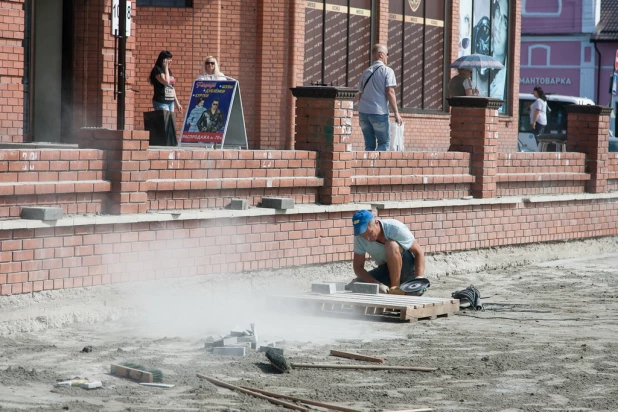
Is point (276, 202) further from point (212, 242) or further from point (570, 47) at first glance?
point (570, 47)

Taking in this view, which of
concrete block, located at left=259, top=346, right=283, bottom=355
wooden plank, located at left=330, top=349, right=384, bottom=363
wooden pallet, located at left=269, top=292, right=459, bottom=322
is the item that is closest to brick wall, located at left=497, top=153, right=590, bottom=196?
wooden pallet, located at left=269, top=292, right=459, bottom=322

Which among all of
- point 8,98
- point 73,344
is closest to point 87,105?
point 8,98

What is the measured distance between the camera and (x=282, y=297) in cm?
941

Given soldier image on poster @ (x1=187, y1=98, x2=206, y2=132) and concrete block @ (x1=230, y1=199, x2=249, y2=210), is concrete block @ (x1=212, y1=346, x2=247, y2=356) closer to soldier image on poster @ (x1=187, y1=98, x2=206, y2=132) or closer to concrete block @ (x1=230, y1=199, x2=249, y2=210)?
concrete block @ (x1=230, y1=199, x2=249, y2=210)

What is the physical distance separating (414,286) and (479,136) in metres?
3.42

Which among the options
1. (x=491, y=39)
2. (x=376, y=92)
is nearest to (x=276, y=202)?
(x=376, y=92)

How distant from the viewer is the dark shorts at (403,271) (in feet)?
Answer: 33.1

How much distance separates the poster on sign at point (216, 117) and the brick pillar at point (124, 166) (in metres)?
2.47

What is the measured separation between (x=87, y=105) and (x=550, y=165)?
5949 millimetres

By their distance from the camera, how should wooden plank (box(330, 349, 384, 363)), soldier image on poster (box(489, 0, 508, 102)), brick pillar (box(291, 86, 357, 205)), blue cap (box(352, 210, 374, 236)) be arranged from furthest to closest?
soldier image on poster (box(489, 0, 508, 102)), brick pillar (box(291, 86, 357, 205)), blue cap (box(352, 210, 374, 236)), wooden plank (box(330, 349, 384, 363))

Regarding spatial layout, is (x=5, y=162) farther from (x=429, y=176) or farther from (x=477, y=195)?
(x=477, y=195)

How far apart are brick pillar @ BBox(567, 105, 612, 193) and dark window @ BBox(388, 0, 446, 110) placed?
613cm

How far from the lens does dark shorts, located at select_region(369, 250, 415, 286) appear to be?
33.1 feet

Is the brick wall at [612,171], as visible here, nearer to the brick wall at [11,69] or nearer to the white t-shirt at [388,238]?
the white t-shirt at [388,238]
